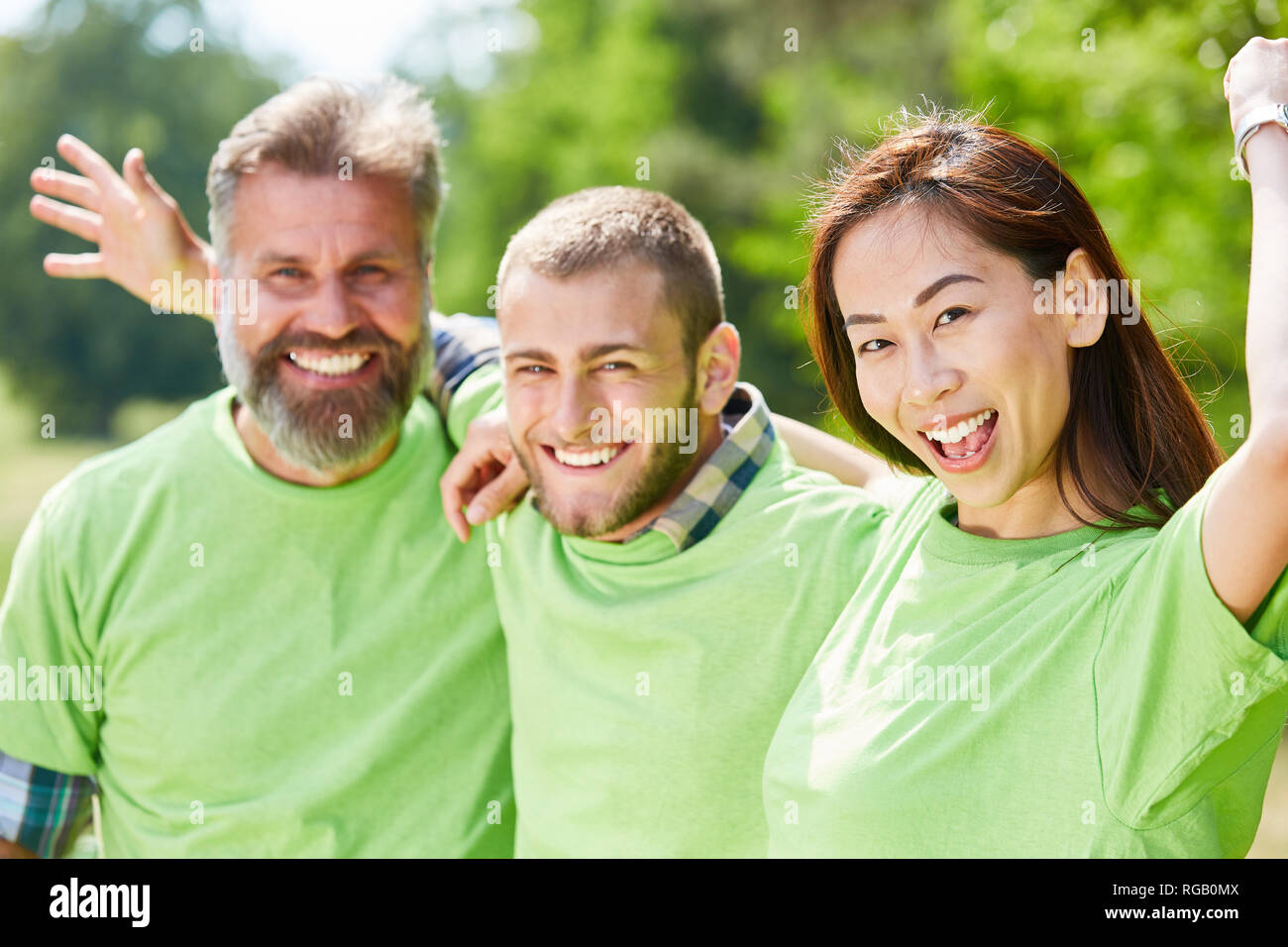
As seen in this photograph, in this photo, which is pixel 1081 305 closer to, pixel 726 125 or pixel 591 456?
pixel 591 456

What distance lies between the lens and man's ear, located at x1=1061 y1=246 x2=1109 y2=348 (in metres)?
2.15

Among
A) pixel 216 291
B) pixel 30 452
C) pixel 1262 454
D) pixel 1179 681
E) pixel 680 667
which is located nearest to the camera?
pixel 1262 454

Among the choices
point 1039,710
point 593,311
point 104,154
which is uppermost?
point 104,154

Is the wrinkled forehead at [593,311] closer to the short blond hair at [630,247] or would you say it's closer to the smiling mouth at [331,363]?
the short blond hair at [630,247]

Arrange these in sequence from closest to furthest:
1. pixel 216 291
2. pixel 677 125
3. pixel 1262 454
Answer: pixel 1262 454 < pixel 216 291 < pixel 677 125

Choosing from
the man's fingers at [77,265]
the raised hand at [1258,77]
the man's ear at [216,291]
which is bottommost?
the raised hand at [1258,77]

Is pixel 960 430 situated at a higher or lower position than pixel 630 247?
lower

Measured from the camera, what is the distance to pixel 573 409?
2.70m

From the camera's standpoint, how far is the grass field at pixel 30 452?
27.4 m

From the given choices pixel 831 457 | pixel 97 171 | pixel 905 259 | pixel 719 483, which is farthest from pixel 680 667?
pixel 97 171

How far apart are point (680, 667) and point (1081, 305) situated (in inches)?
41.8

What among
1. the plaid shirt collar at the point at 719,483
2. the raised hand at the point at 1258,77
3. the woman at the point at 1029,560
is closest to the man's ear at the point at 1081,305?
the woman at the point at 1029,560

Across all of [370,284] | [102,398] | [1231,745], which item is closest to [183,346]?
[102,398]

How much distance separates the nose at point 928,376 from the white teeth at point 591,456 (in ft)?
2.58
